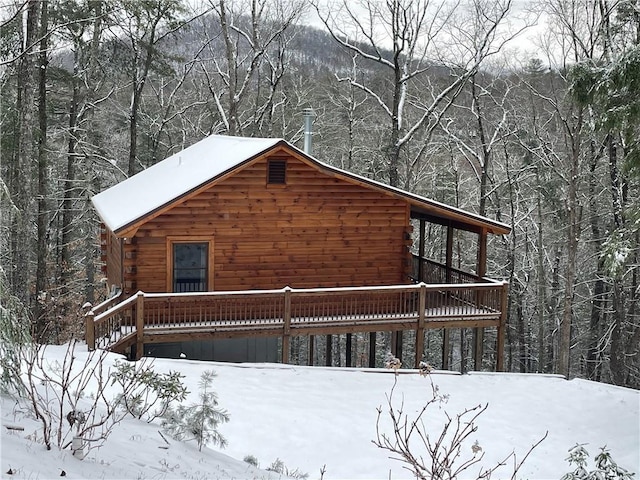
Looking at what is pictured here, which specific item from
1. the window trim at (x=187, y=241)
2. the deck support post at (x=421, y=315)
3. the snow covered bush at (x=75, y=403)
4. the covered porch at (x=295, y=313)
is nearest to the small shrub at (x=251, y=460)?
the snow covered bush at (x=75, y=403)

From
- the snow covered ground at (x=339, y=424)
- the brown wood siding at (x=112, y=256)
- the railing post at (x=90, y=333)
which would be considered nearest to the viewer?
the snow covered ground at (x=339, y=424)

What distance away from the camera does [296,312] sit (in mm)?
14734

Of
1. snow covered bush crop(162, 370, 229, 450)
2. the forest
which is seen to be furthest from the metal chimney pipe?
snow covered bush crop(162, 370, 229, 450)

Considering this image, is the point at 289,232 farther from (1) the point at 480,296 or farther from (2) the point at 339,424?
(2) the point at 339,424

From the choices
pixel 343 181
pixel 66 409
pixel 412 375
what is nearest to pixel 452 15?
pixel 343 181

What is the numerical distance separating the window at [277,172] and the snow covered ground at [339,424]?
445 centimetres

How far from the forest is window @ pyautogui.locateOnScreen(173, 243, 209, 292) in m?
2.88

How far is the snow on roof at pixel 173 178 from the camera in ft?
47.0

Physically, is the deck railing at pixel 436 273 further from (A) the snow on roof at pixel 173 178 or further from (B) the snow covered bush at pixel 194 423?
(B) the snow covered bush at pixel 194 423

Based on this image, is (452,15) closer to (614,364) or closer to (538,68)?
(538,68)

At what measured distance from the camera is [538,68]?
2820 cm

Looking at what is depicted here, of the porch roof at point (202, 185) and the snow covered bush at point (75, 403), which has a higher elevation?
the porch roof at point (202, 185)

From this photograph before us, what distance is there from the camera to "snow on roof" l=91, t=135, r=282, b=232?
14340mm

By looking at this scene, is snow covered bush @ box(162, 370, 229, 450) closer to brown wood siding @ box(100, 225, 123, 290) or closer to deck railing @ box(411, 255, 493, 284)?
brown wood siding @ box(100, 225, 123, 290)
